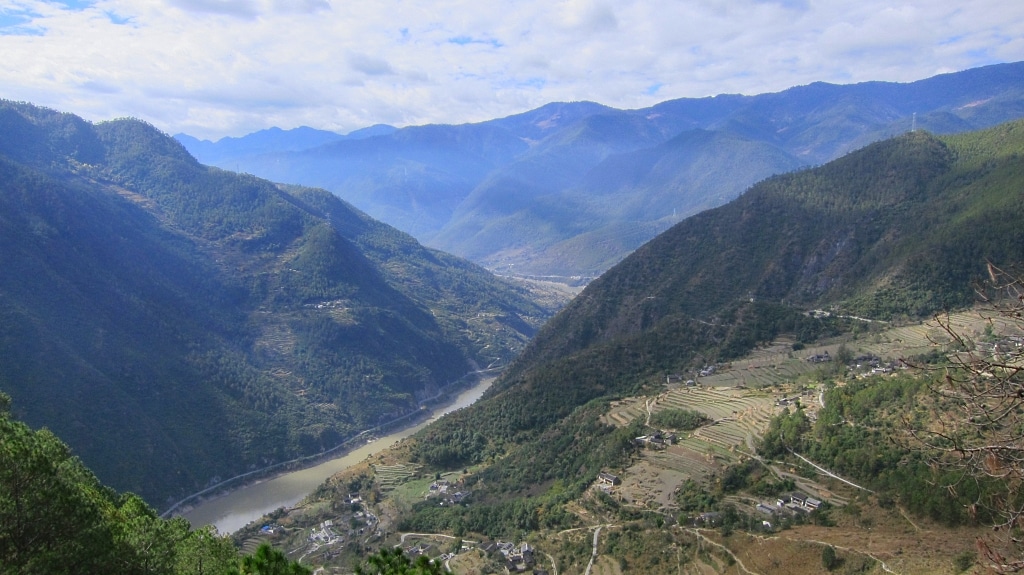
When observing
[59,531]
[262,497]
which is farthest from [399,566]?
[262,497]

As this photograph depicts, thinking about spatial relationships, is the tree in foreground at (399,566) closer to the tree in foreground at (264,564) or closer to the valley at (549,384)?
the tree in foreground at (264,564)

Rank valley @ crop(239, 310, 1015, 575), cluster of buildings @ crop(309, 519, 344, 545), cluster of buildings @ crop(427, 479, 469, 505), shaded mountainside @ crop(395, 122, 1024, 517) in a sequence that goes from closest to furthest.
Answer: valley @ crop(239, 310, 1015, 575) → cluster of buildings @ crop(309, 519, 344, 545) → cluster of buildings @ crop(427, 479, 469, 505) → shaded mountainside @ crop(395, 122, 1024, 517)

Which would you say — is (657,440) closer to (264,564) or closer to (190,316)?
(264,564)

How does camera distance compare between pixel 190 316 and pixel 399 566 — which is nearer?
pixel 399 566

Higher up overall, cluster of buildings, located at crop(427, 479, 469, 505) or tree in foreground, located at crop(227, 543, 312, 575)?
tree in foreground, located at crop(227, 543, 312, 575)

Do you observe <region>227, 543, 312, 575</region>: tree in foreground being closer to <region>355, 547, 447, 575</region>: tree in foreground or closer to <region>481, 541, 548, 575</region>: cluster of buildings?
<region>355, 547, 447, 575</region>: tree in foreground

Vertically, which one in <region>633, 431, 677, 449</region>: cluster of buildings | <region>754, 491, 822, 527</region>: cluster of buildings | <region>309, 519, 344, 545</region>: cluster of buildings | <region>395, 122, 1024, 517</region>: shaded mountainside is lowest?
<region>309, 519, 344, 545</region>: cluster of buildings

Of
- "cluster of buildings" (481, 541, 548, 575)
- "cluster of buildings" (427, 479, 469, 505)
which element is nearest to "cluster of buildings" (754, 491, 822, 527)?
"cluster of buildings" (481, 541, 548, 575)
